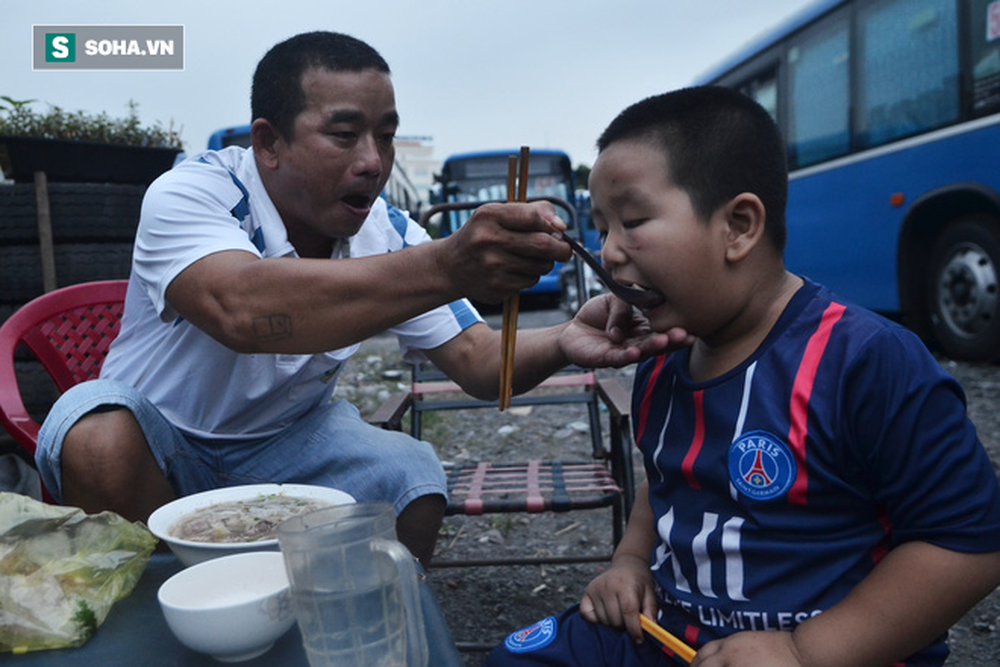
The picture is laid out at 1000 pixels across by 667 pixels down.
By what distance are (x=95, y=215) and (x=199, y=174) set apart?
2.11m

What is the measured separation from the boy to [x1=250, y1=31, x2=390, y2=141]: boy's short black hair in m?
0.94

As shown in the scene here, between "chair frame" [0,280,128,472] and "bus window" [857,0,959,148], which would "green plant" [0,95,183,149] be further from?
"bus window" [857,0,959,148]

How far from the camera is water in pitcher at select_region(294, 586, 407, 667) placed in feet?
3.15

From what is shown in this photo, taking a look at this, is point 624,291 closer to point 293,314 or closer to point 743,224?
point 743,224

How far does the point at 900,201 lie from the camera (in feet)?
22.4

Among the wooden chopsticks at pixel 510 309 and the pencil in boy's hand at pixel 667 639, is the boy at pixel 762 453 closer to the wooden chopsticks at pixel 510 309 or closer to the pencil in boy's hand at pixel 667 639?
the pencil in boy's hand at pixel 667 639

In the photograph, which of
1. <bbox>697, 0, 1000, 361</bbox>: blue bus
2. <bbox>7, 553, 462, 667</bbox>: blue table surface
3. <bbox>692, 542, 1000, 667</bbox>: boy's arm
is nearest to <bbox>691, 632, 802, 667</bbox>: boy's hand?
<bbox>692, 542, 1000, 667</bbox>: boy's arm

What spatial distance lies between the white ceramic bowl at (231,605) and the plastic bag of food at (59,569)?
0.15 metres

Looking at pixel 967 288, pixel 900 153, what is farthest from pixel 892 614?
pixel 900 153

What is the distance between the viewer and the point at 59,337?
8.09 feet

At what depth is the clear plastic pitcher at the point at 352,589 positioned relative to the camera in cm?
95

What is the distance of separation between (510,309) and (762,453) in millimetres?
535

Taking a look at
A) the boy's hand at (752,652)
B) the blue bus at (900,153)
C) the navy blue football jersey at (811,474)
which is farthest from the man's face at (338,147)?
the blue bus at (900,153)

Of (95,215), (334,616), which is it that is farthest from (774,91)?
(334,616)
